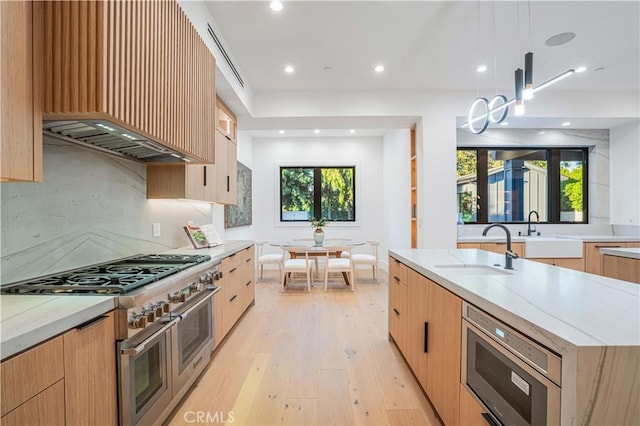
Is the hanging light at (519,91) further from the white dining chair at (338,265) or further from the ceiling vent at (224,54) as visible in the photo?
the white dining chair at (338,265)

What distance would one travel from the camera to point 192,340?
2018mm

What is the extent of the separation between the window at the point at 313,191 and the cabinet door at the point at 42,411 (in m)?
5.62

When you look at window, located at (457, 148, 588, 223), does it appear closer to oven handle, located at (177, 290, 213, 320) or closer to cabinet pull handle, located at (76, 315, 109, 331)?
oven handle, located at (177, 290, 213, 320)

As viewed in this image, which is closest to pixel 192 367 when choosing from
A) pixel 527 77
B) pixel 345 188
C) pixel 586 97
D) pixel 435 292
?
pixel 435 292

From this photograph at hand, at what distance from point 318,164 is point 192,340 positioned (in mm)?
5039

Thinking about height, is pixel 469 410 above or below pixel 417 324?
below

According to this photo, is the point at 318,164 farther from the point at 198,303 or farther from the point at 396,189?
the point at 198,303

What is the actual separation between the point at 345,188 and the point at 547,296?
5.53 metres

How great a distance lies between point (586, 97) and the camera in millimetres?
4172

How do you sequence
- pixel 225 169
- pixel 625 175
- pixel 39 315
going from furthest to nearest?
pixel 625 175
pixel 225 169
pixel 39 315

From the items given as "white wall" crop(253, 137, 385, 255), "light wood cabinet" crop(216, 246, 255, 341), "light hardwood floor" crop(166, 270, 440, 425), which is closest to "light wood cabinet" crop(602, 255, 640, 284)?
"light hardwood floor" crop(166, 270, 440, 425)

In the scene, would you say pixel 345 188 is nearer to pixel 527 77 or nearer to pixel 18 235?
pixel 527 77

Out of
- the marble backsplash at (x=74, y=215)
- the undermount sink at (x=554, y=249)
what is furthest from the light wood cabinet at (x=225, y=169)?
the undermount sink at (x=554, y=249)

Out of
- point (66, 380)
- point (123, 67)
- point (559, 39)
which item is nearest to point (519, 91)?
point (559, 39)
